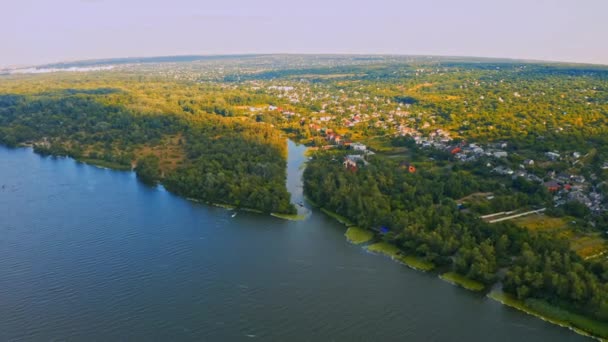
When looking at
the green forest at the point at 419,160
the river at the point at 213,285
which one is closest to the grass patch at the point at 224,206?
the green forest at the point at 419,160

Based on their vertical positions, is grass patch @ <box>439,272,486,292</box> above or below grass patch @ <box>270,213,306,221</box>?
below

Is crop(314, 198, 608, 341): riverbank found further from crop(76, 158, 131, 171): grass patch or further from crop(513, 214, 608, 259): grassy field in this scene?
crop(76, 158, 131, 171): grass patch

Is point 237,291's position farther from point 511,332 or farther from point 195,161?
point 195,161

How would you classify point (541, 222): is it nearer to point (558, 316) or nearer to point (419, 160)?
point (558, 316)

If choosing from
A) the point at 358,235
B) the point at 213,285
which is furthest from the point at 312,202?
the point at 213,285

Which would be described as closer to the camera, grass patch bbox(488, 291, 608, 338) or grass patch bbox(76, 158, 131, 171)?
grass patch bbox(488, 291, 608, 338)

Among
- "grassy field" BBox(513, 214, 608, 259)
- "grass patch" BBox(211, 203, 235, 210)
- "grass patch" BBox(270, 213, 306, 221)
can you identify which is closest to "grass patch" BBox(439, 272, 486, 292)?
"grassy field" BBox(513, 214, 608, 259)

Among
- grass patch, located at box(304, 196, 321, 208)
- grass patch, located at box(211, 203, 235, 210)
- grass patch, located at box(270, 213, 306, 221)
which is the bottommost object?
grass patch, located at box(270, 213, 306, 221)

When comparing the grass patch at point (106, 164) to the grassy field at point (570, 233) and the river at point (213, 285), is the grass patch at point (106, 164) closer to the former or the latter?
the river at point (213, 285)
